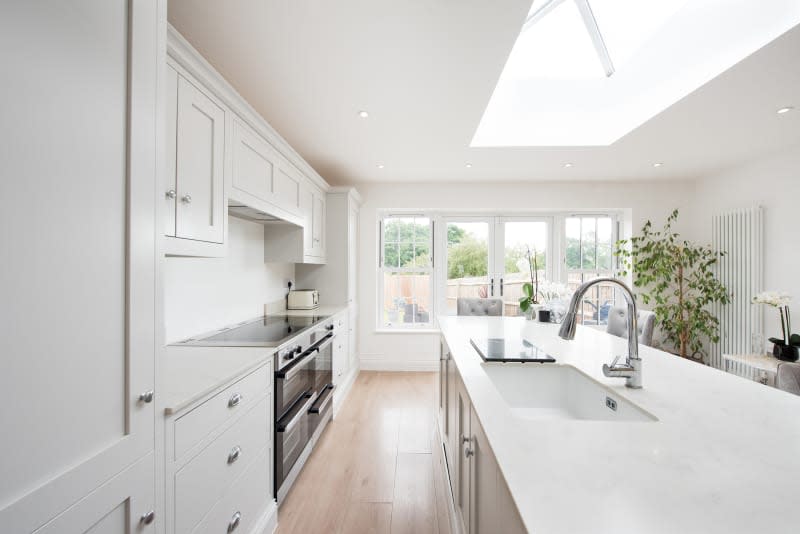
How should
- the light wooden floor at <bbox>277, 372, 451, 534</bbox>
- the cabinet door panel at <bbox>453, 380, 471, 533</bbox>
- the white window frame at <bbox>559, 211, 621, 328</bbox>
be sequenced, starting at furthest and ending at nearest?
the white window frame at <bbox>559, 211, 621, 328</bbox>
the light wooden floor at <bbox>277, 372, 451, 534</bbox>
the cabinet door panel at <bbox>453, 380, 471, 533</bbox>

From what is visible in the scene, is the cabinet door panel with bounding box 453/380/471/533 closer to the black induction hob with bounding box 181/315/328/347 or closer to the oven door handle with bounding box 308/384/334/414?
the black induction hob with bounding box 181/315/328/347

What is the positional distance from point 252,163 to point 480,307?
97.9 inches

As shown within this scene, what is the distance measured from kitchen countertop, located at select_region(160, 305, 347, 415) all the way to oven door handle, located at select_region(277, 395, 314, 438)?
0.43 metres

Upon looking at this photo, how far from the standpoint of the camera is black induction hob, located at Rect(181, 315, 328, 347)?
5.52ft

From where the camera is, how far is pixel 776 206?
9.89 ft

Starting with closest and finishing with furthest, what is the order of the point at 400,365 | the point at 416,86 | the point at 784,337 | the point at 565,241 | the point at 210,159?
the point at 210,159, the point at 416,86, the point at 784,337, the point at 400,365, the point at 565,241

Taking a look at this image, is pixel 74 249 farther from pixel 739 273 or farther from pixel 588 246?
pixel 739 273

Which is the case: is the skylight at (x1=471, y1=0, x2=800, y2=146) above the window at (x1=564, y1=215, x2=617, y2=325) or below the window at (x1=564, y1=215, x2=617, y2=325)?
above

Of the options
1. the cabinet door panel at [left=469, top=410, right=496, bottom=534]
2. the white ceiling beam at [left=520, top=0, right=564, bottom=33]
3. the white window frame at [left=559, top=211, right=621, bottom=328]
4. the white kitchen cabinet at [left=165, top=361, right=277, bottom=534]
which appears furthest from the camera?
the white window frame at [left=559, top=211, right=621, bottom=328]

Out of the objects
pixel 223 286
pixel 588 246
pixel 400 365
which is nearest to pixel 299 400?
Result: pixel 223 286

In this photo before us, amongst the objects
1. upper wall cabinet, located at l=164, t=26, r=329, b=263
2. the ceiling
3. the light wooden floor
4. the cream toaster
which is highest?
the ceiling

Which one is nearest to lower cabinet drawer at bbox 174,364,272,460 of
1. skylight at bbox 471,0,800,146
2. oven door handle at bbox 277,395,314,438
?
oven door handle at bbox 277,395,314,438

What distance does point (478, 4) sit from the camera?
4.48ft

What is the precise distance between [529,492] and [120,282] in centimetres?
101
